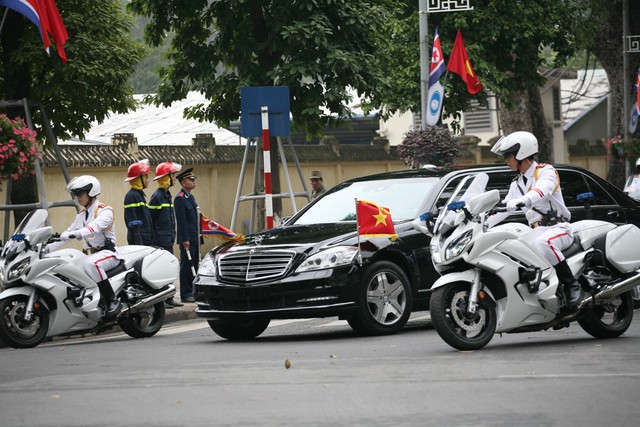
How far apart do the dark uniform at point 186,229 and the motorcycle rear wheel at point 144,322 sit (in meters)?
3.32

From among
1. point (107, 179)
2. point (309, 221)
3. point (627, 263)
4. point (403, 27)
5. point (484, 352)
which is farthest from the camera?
point (403, 27)

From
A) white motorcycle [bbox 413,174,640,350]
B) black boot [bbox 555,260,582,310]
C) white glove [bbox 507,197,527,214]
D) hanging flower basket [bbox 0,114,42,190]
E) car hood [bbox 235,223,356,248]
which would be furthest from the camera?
hanging flower basket [bbox 0,114,42,190]

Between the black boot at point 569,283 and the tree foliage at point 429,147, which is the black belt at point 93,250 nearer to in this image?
the black boot at point 569,283

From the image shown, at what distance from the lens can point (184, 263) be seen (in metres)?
18.4

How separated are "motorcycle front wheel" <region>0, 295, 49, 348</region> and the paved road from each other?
0.23m

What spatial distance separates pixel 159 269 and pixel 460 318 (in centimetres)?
449

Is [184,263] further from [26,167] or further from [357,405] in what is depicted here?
[357,405]

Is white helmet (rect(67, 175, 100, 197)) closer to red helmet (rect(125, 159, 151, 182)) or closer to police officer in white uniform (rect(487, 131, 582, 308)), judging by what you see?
red helmet (rect(125, 159, 151, 182))

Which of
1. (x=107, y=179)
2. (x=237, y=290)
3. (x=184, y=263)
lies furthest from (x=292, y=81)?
(x=237, y=290)

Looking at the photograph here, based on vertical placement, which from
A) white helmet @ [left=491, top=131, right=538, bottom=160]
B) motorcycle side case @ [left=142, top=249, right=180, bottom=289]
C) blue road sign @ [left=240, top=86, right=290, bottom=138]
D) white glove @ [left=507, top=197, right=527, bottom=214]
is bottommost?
motorcycle side case @ [left=142, top=249, right=180, bottom=289]

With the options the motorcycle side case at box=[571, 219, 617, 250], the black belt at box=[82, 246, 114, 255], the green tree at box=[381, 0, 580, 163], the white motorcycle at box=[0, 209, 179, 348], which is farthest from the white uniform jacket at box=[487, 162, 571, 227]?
the green tree at box=[381, 0, 580, 163]

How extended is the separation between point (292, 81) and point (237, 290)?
9.24m

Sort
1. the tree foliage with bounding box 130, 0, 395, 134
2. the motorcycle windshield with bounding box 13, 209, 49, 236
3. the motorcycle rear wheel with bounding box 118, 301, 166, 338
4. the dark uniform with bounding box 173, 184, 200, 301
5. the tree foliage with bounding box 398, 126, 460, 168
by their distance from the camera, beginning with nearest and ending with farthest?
1. the motorcycle windshield with bounding box 13, 209, 49, 236
2. the motorcycle rear wheel with bounding box 118, 301, 166, 338
3. the dark uniform with bounding box 173, 184, 200, 301
4. the tree foliage with bounding box 130, 0, 395, 134
5. the tree foliage with bounding box 398, 126, 460, 168

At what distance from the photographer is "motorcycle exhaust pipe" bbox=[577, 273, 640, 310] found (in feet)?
39.0
